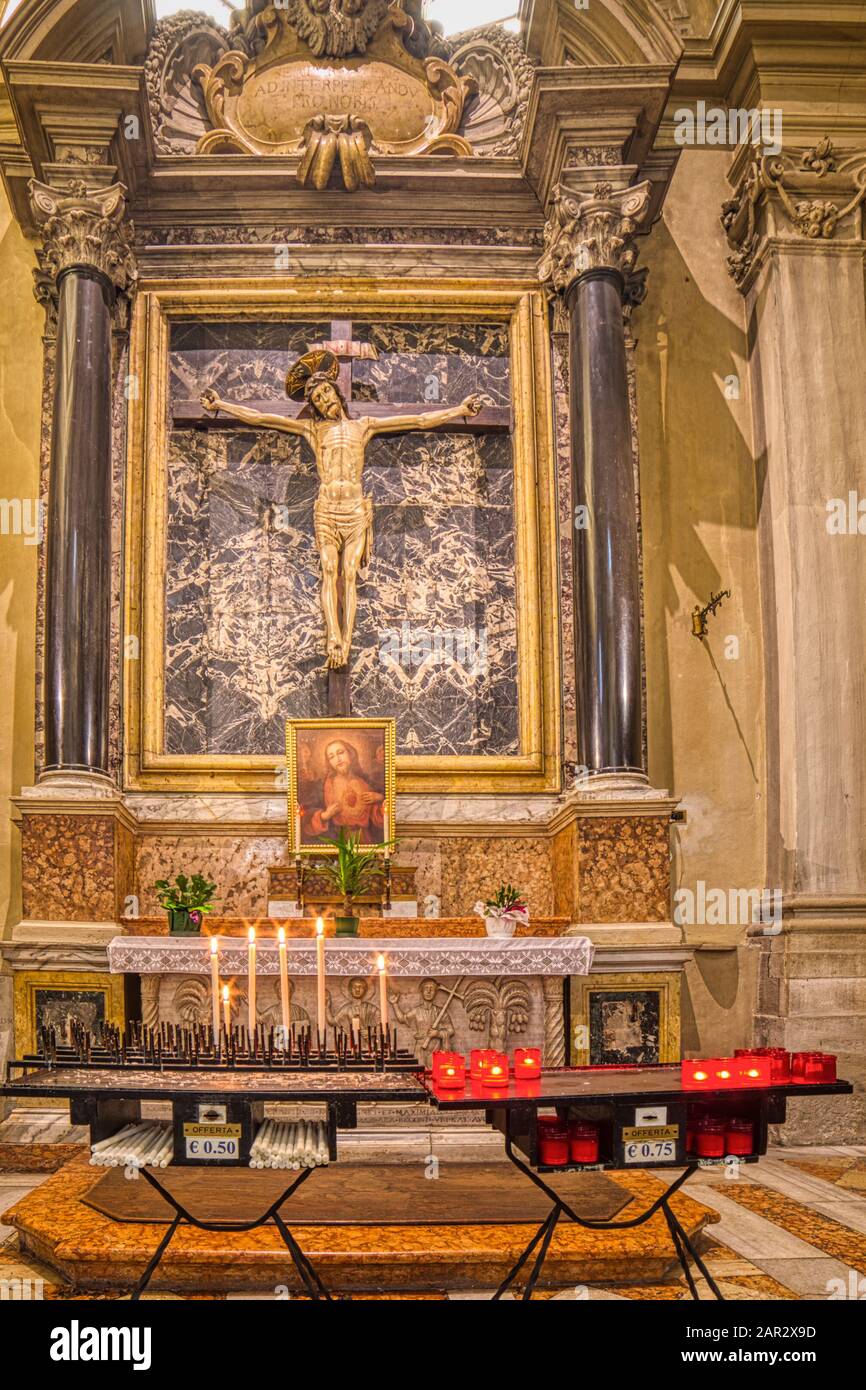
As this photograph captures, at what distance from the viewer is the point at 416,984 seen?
827 centimetres

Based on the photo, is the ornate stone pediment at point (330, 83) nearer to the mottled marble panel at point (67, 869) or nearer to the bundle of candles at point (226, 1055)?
the mottled marble panel at point (67, 869)

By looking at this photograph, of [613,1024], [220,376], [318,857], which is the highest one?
[220,376]

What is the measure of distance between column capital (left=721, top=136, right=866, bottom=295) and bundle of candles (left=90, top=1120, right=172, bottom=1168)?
8.04m

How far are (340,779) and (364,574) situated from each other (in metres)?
1.69

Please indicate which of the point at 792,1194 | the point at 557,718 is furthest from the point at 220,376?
the point at 792,1194

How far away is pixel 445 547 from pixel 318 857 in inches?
104

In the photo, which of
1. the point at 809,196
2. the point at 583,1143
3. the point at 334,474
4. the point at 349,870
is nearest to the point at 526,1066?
the point at 583,1143

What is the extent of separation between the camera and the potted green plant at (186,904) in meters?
8.45

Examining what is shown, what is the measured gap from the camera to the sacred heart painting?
31.3 ft

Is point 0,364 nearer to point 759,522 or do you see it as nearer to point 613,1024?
point 759,522

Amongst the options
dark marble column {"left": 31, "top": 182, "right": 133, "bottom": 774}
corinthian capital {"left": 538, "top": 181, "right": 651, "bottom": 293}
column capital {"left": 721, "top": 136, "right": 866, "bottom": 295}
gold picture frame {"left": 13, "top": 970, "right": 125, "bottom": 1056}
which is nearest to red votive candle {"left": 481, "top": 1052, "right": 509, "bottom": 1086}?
gold picture frame {"left": 13, "top": 970, "right": 125, "bottom": 1056}

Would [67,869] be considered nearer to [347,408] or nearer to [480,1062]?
[347,408]

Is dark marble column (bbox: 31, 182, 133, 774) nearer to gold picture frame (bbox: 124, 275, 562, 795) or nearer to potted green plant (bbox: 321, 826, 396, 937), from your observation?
gold picture frame (bbox: 124, 275, 562, 795)

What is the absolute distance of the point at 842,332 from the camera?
10.0 m
